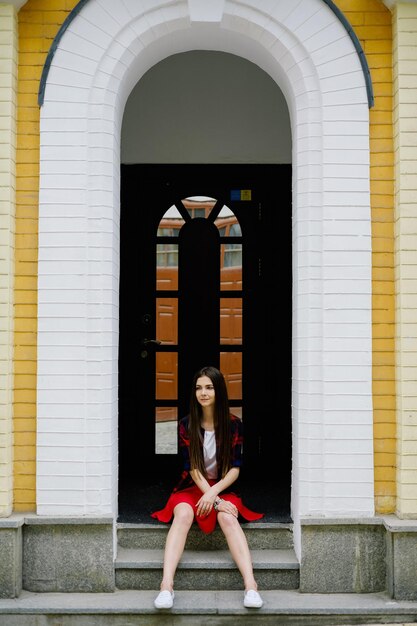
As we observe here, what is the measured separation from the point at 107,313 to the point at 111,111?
1.30 m

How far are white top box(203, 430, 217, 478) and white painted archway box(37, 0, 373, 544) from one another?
57 cm

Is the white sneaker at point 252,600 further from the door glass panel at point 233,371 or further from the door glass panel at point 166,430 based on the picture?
the door glass panel at point 233,371

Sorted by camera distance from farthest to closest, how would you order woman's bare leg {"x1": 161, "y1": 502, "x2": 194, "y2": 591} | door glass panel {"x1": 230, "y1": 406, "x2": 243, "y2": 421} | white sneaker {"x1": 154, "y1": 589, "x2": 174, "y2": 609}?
door glass panel {"x1": 230, "y1": 406, "x2": 243, "y2": 421}
woman's bare leg {"x1": 161, "y1": 502, "x2": 194, "y2": 591}
white sneaker {"x1": 154, "y1": 589, "x2": 174, "y2": 609}

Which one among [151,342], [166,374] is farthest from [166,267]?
[166,374]

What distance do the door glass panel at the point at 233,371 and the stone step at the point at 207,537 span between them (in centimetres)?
183

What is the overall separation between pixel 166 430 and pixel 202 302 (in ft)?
3.89

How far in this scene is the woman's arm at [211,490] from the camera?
177 inches

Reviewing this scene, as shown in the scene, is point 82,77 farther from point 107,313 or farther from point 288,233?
point 288,233

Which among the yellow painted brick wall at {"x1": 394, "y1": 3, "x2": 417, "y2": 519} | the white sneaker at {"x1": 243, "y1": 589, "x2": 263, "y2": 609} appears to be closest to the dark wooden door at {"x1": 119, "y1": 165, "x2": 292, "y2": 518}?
the yellow painted brick wall at {"x1": 394, "y1": 3, "x2": 417, "y2": 519}

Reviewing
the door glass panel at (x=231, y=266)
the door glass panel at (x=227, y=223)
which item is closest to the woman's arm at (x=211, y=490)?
the door glass panel at (x=231, y=266)

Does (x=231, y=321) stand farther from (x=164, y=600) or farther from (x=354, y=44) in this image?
(x=164, y=600)

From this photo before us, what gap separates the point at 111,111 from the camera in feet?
15.0

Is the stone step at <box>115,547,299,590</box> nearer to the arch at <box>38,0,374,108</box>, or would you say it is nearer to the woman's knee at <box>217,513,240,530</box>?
the woman's knee at <box>217,513,240,530</box>

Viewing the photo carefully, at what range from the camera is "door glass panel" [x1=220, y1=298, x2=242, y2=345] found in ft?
20.8
